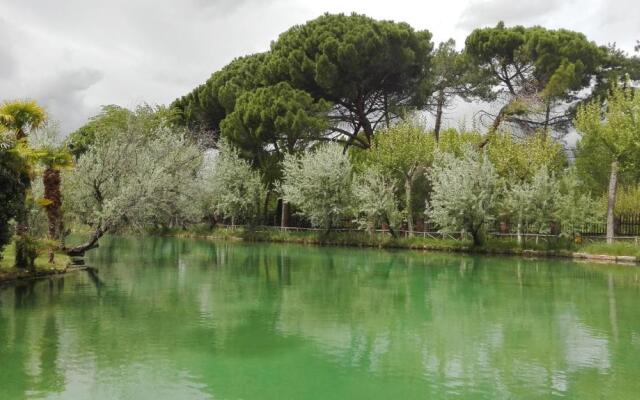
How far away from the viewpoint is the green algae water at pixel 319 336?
30.6 feet

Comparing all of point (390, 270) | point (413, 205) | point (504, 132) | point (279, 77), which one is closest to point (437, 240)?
point (413, 205)

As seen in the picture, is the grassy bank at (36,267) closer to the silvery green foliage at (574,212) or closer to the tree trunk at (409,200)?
the tree trunk at (409,200)

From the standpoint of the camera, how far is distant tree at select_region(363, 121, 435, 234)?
40.0 metres

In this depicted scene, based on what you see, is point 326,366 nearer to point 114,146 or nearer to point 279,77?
point 114,146

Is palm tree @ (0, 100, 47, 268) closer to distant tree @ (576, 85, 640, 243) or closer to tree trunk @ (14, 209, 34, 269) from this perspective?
tree trunk @ (14, 209, 34, 269)

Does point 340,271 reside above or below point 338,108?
below

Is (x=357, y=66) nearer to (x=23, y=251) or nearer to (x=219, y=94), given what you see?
(x=219, y=94)

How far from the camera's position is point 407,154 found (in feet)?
131

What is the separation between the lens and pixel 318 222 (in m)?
43.3

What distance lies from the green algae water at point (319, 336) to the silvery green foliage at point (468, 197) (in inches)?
396

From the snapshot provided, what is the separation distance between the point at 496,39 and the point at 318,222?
17.4 metres

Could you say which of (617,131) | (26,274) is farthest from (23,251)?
(617,131)

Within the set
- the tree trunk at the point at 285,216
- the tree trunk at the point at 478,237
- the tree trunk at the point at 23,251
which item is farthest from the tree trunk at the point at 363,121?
the tree trunk at the point at 23,251

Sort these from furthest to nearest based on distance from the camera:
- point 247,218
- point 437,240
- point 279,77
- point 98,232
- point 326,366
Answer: point 247,218 → point 279,77 → point 437,240 → point 98,232 → point 326,366
